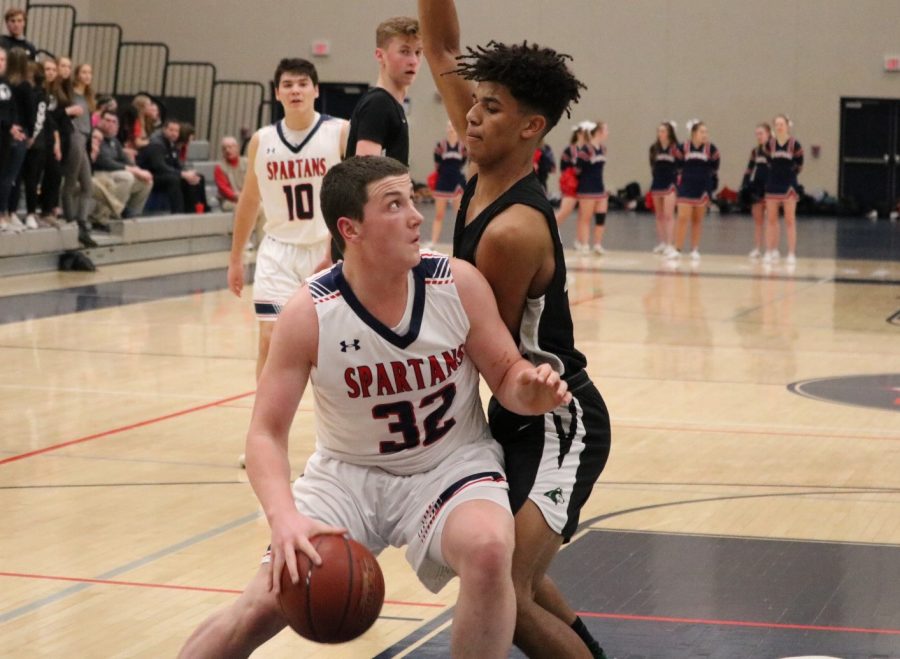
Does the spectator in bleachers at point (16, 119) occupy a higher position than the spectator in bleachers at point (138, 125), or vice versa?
the spectator in bleachers at point (138, 125)

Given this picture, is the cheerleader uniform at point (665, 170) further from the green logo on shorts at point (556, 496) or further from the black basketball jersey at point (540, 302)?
the green logo on shorts at point (556, 496)

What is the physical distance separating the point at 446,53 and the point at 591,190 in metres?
15.9

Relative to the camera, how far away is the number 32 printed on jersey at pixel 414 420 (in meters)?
3.66

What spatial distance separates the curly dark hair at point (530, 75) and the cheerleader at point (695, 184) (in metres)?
15.7

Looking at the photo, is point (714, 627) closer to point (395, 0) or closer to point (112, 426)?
point (112, 426)

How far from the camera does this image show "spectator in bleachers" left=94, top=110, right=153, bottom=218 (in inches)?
686

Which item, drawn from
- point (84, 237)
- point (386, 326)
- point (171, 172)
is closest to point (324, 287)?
point (386, 326)

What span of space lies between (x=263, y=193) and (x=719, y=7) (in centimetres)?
2156

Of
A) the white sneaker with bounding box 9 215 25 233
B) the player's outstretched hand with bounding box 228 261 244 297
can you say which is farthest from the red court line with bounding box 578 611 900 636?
the white sneaker with bounding box 9 215 25 233

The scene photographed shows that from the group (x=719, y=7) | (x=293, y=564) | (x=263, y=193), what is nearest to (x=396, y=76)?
(x=263, y=193)

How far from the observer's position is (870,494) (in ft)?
21.7

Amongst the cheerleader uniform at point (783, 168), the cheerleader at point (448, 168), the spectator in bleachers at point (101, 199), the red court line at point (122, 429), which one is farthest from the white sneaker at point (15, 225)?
the cheerleader uniform at point (783, 168)

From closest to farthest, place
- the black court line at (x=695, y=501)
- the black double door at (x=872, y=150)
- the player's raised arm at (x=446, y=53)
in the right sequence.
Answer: the player's raised arm at (x=446, y=53)
the black court line at (x=695, y=501)
the black double door at (x=872, y=150)

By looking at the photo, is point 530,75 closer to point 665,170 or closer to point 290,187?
point 290,187
